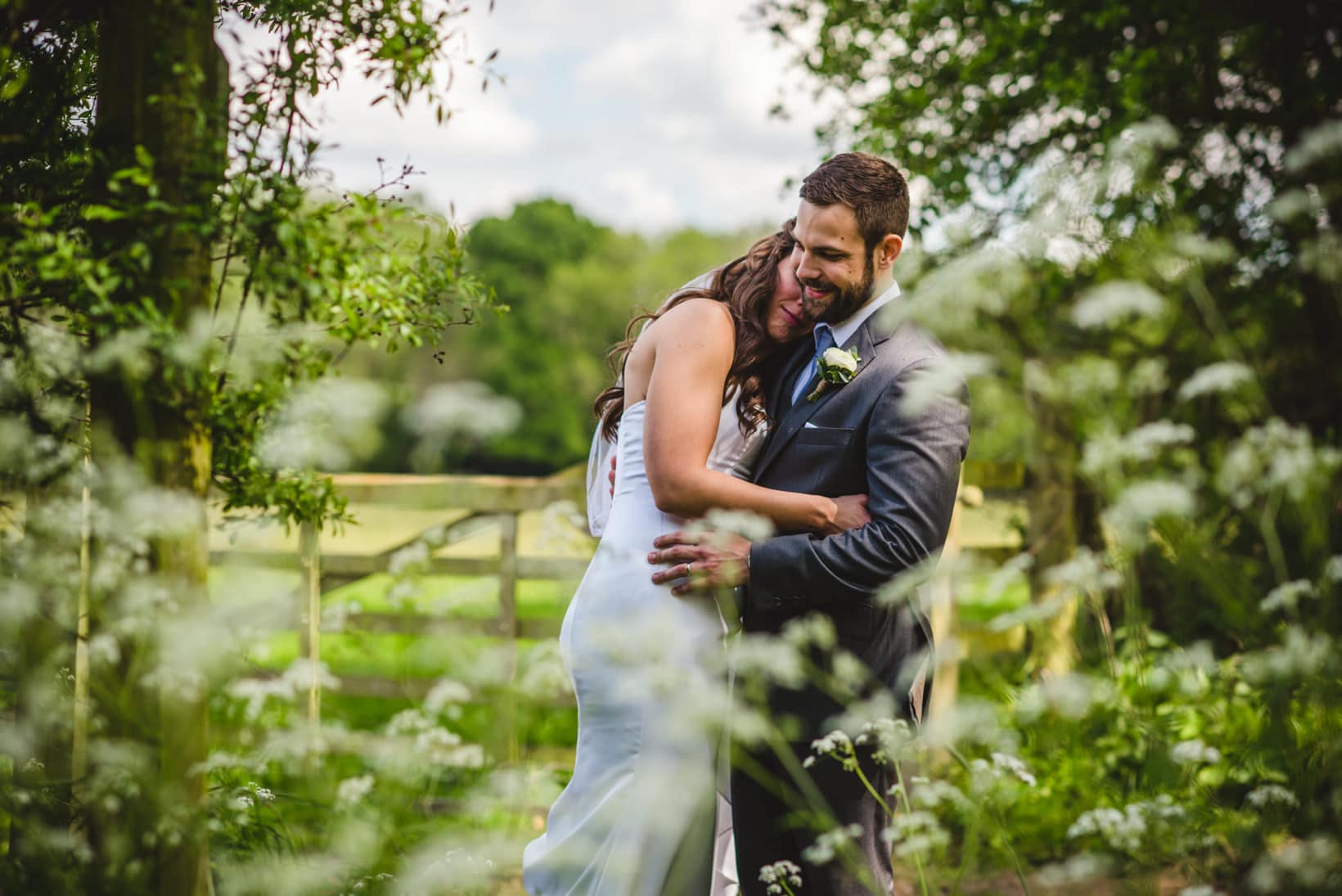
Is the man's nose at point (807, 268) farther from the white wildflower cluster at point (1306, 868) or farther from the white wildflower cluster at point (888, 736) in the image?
the white wildflower cluster at point (1306, 868)

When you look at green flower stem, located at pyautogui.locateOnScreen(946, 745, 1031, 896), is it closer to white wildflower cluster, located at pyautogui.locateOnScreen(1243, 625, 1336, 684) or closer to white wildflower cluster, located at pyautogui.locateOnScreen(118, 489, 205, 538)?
white wildflower cluster, located at pyautogui.locateOnScreen(1243, 625, 1336, 684)

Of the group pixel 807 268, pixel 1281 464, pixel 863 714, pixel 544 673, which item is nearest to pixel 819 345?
pixel 807 268

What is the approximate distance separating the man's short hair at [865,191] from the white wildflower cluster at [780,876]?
1607 mm

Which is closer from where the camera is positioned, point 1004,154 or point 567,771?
point 567,771

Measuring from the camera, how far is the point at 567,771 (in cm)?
434

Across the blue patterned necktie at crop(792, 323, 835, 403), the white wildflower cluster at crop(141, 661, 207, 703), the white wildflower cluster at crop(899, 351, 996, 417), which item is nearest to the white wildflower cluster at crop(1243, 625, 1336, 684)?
the white wildflower cluster at crop(899, 351, 996, 417)

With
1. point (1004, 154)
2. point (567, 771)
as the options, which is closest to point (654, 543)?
point (567, 771)

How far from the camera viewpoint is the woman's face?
2.75 m

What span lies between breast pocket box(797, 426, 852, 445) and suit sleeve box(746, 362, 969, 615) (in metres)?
0.06

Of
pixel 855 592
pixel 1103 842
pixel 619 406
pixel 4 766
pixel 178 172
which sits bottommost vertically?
pixel 1103 842

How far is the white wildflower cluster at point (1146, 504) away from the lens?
2.32 meters

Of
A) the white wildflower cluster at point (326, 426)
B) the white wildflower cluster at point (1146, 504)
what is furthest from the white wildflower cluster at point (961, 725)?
the white wildflower cluster at point (326, 426)

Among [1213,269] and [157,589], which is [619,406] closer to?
[157,589]

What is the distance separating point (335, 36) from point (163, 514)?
1.21 m
